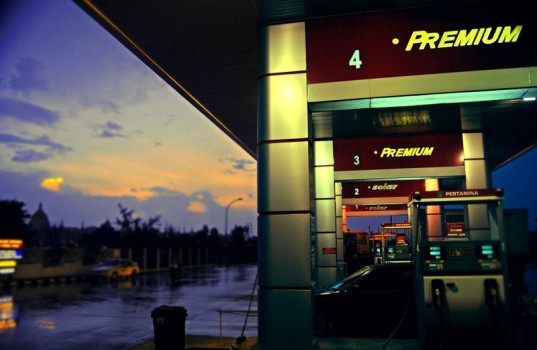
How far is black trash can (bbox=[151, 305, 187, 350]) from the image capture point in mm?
7980

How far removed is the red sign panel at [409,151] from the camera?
14406 mm

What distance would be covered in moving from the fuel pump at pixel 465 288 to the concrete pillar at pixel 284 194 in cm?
187

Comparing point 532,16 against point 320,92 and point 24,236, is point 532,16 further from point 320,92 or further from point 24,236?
point 24,236

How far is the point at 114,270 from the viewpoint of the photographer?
32.3m

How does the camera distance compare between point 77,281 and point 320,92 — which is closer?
point 320,92

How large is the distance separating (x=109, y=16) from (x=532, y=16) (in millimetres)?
7604

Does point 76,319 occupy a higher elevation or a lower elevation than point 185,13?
lower

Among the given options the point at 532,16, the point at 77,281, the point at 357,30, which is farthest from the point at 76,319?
the point at 77,281

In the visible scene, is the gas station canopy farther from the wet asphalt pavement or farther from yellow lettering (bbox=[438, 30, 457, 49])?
the wet asphalt pavement

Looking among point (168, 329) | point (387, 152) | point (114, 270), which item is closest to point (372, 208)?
point (387, 152)

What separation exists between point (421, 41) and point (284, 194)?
3580 millimetres

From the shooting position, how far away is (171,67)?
36.6 ft

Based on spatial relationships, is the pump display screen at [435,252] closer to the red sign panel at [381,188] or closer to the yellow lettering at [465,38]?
the yellow lettering at [465,38]

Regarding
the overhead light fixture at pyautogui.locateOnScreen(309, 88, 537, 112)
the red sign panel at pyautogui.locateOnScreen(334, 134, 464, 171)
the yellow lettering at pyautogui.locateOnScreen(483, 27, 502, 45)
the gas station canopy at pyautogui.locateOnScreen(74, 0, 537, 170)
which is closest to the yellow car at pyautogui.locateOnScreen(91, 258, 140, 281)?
the gas station canopy at pyautogui.locateOnScreen(74, 0, 537, 170)
